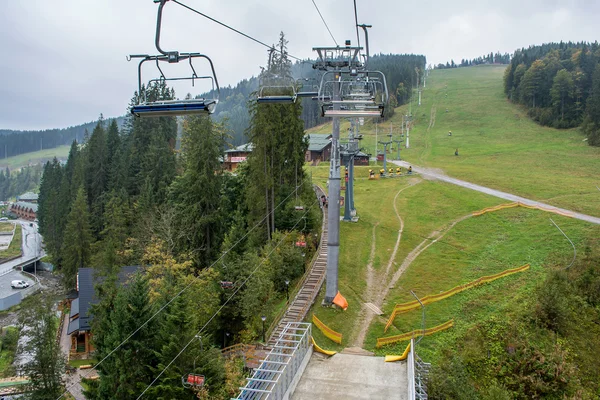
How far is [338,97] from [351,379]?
12.9 metres

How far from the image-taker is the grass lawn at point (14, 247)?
92.2 meters

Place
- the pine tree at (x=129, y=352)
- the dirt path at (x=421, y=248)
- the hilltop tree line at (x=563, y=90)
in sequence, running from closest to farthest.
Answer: the pine tree at (x=129, y=352) → the dirt path at (x=421, y=248) → the hilltop tree line at (x=563, y=90)

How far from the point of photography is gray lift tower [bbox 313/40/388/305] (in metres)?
19.0

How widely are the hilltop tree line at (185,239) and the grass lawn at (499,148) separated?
2459 cm

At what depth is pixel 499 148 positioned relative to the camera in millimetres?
78938

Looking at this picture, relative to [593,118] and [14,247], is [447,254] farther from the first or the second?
[14,247]

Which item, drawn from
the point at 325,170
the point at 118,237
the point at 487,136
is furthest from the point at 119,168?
the point at 487,136

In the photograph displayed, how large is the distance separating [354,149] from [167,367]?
2037 cm

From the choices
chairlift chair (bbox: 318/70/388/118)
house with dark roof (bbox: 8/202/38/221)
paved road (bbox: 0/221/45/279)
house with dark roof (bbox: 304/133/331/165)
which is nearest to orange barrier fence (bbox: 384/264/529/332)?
chairlift chair (bbox: 318/70/388/118)

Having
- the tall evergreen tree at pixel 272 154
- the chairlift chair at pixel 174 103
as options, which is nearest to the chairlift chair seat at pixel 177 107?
the chairlift chair at pixel 174 103

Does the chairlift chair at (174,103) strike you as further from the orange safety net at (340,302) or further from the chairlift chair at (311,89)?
the orange safety net at (340,302)

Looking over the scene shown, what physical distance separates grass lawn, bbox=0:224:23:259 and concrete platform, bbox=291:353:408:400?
9154 cm

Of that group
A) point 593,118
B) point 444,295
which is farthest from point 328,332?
point 593,118

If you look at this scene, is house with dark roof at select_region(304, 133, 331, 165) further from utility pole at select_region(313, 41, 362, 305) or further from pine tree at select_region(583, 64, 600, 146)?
utility pole at select_region(313, 41, 362, 305)
